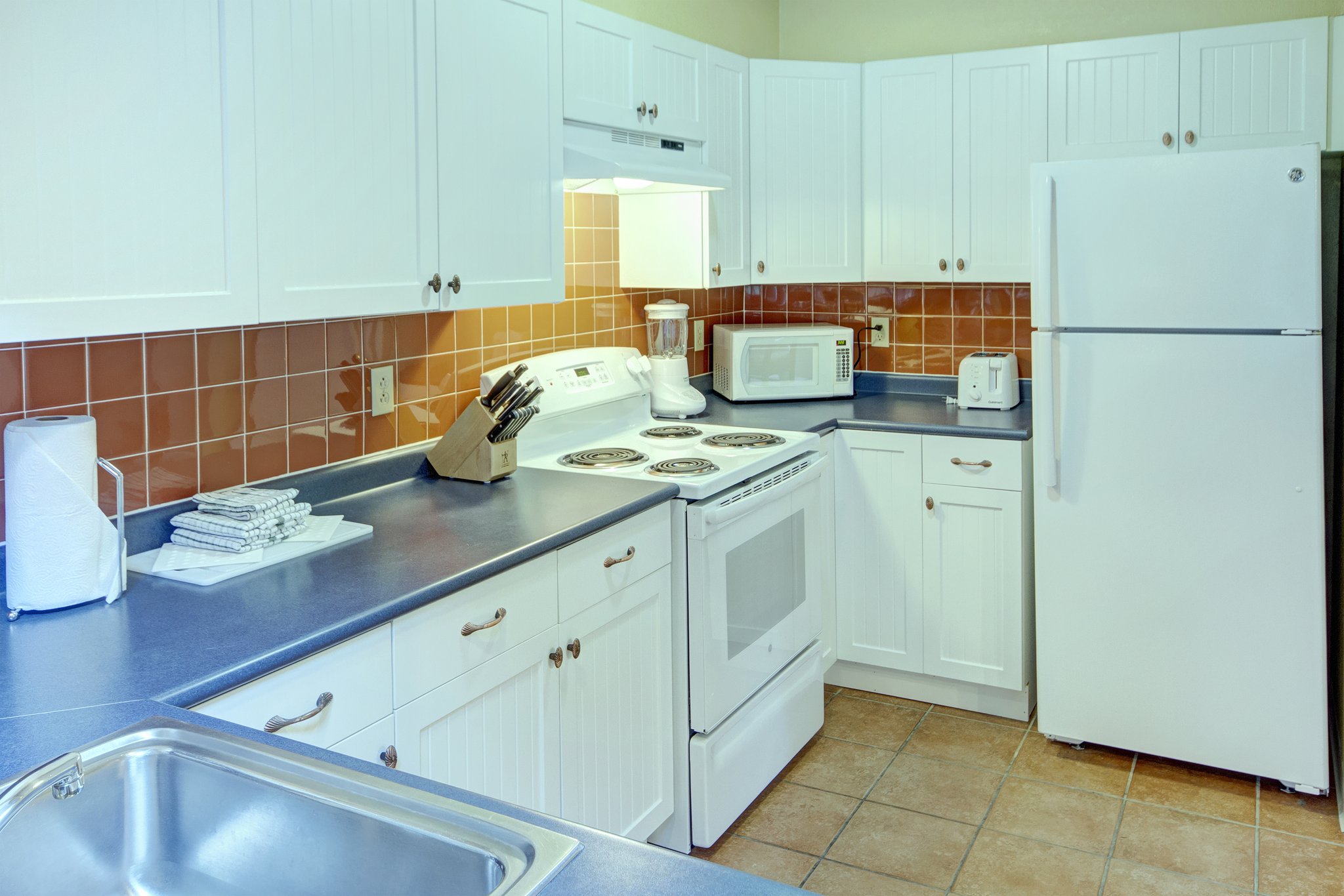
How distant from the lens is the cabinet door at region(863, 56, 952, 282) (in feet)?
12.5

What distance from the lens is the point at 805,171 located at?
3.89m

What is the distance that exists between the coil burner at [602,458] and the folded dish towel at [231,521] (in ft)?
3.03

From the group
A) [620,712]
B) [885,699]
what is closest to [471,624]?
[620,712]

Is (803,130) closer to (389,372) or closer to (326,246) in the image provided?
(389,372)

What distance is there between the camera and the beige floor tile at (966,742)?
3316 millimetres

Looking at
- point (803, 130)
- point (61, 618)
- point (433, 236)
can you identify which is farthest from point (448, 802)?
point (803, 130)

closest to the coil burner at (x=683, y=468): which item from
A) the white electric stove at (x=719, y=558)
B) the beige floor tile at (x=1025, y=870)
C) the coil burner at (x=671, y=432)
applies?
the white electric stove at (x=719, y=558)

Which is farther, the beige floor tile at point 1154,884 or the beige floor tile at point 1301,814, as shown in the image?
the beige floor tile at point 1301,814

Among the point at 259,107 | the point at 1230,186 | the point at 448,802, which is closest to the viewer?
the point at 448,802

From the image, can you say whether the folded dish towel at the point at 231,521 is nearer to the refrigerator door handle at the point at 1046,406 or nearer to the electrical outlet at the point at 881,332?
the refrigerator door handle at the point at 1046,406

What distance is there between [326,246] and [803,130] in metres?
2.25

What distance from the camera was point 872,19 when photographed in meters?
4.25

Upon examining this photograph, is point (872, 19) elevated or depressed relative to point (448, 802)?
elevated

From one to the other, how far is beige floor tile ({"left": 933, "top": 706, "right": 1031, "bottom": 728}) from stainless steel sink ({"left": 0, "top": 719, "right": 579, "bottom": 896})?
2.82 metres
